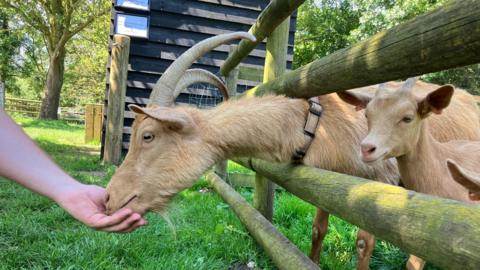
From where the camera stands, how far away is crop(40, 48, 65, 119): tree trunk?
19.8 meters

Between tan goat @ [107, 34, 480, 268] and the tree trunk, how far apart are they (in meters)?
18.9

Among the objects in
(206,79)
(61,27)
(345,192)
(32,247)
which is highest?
(61,27)

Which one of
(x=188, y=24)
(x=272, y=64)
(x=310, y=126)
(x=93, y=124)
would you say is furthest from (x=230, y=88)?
(x=93, y=124)

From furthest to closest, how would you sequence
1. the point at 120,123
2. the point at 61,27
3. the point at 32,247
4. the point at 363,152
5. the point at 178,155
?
the point at 61,27 < the point at 120,123 < the point at 32,247 < the point at 178,155 < the point at 363,152

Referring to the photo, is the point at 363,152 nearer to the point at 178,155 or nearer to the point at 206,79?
the point at 178,155

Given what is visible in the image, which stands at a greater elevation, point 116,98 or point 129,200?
point 116,98

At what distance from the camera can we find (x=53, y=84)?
2031 cm

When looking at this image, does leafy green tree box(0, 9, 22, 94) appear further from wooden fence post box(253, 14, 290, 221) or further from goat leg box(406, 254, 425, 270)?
goat leg box(406, 254, 425, 270)

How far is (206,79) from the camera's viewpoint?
3268mm

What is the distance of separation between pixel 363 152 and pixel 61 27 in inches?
778

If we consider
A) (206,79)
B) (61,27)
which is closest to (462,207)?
(206,79)

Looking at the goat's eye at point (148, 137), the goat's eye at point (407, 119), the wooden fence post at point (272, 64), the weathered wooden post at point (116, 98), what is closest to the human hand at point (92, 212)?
the goat's eye at point (148, 137)

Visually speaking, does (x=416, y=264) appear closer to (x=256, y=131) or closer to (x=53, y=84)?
(x=256, y=131)

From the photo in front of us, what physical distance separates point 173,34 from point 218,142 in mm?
5922
